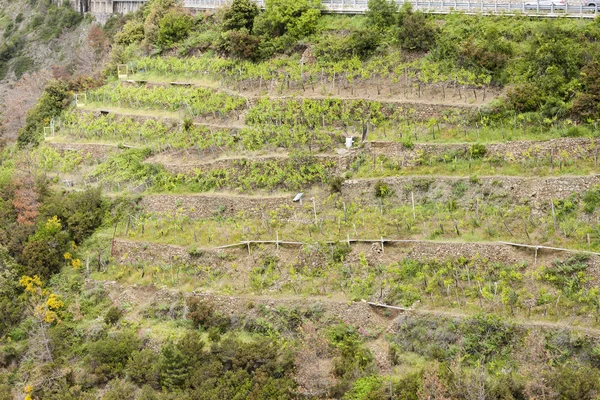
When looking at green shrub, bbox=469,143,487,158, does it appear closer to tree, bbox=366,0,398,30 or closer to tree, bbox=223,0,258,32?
tree, bbox=366,0,398,30

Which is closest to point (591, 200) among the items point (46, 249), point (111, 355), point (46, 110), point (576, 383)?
point (576, 383)

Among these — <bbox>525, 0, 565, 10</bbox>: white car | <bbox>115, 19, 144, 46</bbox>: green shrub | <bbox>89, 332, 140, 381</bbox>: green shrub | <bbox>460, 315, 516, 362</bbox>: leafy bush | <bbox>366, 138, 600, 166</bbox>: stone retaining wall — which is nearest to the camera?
<bbox>460, 315, 516, 362</bbox>: leafy bush

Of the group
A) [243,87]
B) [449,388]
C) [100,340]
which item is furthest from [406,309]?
[243,87]

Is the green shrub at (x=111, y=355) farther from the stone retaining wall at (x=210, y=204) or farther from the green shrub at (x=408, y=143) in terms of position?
the green shrub at (x=408, y=143)

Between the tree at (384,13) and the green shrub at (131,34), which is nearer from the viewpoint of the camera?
the tree at (384,13)

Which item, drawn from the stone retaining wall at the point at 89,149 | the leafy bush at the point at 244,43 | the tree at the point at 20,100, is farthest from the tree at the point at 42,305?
the tree at the point at 20,100

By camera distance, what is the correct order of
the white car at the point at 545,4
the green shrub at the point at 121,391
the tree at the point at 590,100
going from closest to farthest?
the green shrub at the point at 121,391, the tree at the point at 590,100, the white car at the point at 545,4

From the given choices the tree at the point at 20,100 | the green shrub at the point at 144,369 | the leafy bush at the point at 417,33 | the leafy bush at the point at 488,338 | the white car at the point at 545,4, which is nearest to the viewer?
the leafy bush at the point at 488,338

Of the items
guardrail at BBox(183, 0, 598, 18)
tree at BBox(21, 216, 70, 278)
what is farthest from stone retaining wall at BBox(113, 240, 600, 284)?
guardrail at BBox(183, 0, 598, 18)
